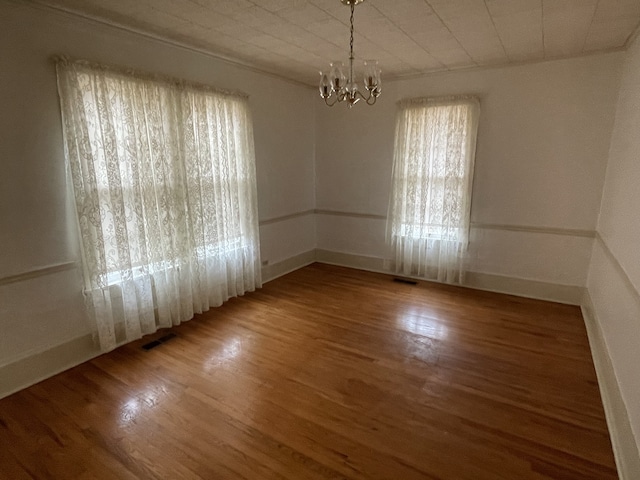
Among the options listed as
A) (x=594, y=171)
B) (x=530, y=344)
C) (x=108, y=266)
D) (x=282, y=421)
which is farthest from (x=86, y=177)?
(x=594, y=171)

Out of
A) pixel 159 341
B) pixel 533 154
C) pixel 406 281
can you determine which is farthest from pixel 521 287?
pixel 159 341

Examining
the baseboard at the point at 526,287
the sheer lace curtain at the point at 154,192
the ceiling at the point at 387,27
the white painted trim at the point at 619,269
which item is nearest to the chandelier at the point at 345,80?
the ceiling at the point at 387,27

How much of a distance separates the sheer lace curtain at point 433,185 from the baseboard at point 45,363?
11.5 feet

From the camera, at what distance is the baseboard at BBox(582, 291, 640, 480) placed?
1.67m

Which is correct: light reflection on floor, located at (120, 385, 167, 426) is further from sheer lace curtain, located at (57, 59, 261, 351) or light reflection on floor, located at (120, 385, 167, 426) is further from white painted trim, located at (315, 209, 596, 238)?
white painted trim, located at (315, 209, 596, 238)

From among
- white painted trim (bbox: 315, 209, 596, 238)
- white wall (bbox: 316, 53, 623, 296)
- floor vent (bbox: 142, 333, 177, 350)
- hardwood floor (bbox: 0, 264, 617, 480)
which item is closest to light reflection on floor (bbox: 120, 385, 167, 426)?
hardwood floor (bbox: 0, 264, 617, 480)

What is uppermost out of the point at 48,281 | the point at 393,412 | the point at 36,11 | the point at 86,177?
the point at 36,11

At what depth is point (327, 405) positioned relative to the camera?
222cm

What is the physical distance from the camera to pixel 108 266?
268 cm

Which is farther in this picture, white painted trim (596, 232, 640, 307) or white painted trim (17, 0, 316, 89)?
white painted trim (17, 0, 316, 89)

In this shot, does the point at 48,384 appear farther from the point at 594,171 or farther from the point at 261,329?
A: the point at 594,171

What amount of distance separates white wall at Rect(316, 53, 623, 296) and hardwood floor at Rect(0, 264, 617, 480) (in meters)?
0.80

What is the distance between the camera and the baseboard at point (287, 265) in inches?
179

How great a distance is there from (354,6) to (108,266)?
259 centimetres
